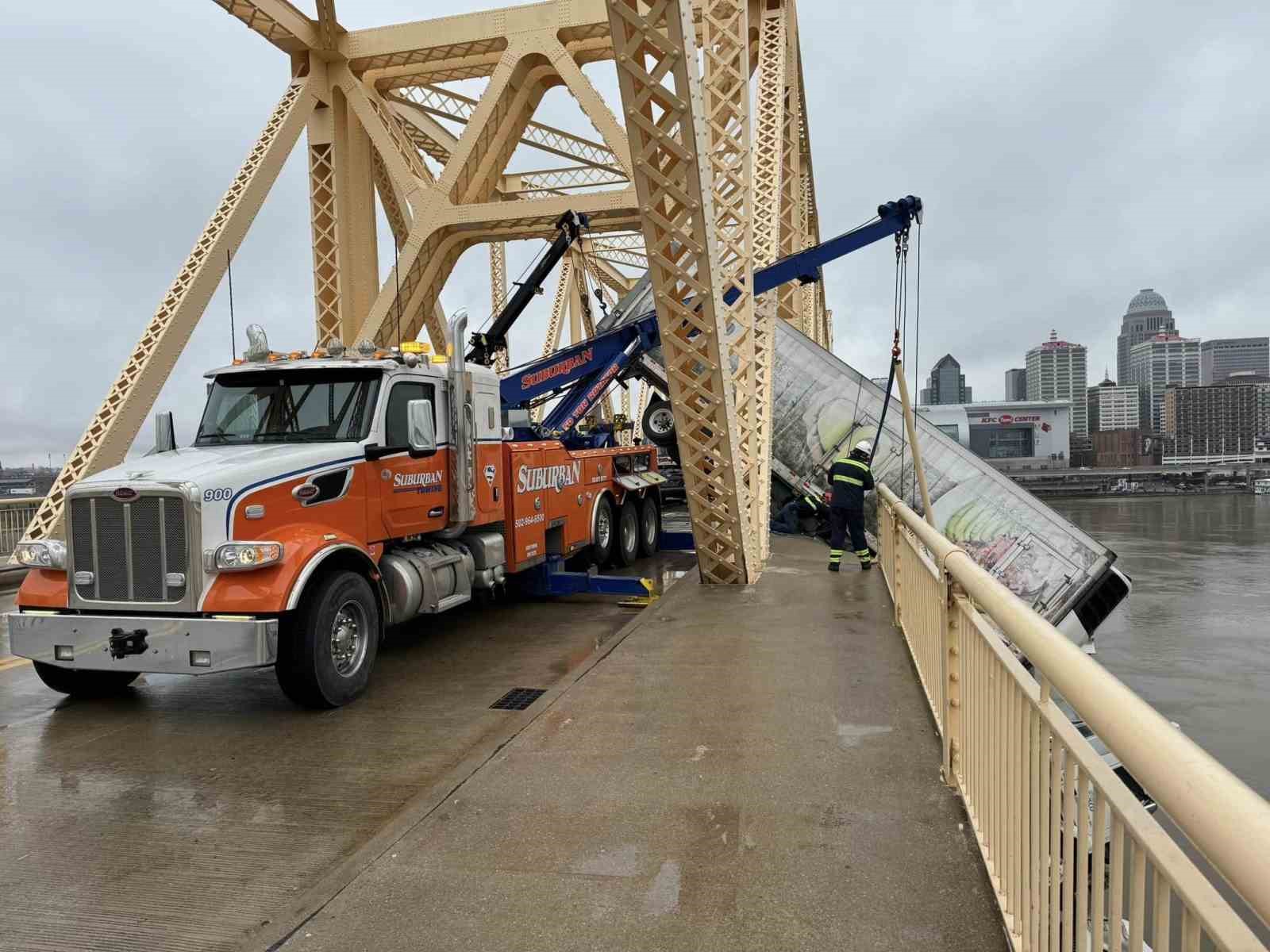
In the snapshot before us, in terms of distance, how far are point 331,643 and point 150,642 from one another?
114 cm

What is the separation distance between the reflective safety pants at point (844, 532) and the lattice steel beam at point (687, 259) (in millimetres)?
1415


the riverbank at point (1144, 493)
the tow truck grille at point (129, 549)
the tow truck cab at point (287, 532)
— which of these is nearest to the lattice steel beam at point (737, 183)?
the tow truck cab at point (287, 532)

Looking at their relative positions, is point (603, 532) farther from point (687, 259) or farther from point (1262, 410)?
point (1262, 410)

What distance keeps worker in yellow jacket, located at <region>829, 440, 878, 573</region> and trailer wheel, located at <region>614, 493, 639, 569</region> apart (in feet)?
10.6

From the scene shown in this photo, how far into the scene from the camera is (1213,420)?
106875 millimetres

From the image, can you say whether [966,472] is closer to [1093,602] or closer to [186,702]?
[1093,602]

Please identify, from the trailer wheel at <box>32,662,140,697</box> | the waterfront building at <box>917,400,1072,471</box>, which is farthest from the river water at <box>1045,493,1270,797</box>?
the waterfront building at <box>917,400,1072,471</box>

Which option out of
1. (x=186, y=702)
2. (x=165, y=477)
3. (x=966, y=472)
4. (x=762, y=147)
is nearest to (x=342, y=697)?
(x=186, y=702)

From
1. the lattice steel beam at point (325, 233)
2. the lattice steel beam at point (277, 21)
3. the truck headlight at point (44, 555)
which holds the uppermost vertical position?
the lattice steel beam at point (277, 21)

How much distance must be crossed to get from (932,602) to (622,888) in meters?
2.65

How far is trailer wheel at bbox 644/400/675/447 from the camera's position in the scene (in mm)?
19172

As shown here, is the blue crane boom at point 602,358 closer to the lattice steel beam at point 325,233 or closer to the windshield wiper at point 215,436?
the windshield wiper at point 215,436

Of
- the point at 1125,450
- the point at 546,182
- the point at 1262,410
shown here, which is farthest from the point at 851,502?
the point at 1262,410

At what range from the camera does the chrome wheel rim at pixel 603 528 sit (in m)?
11.6
